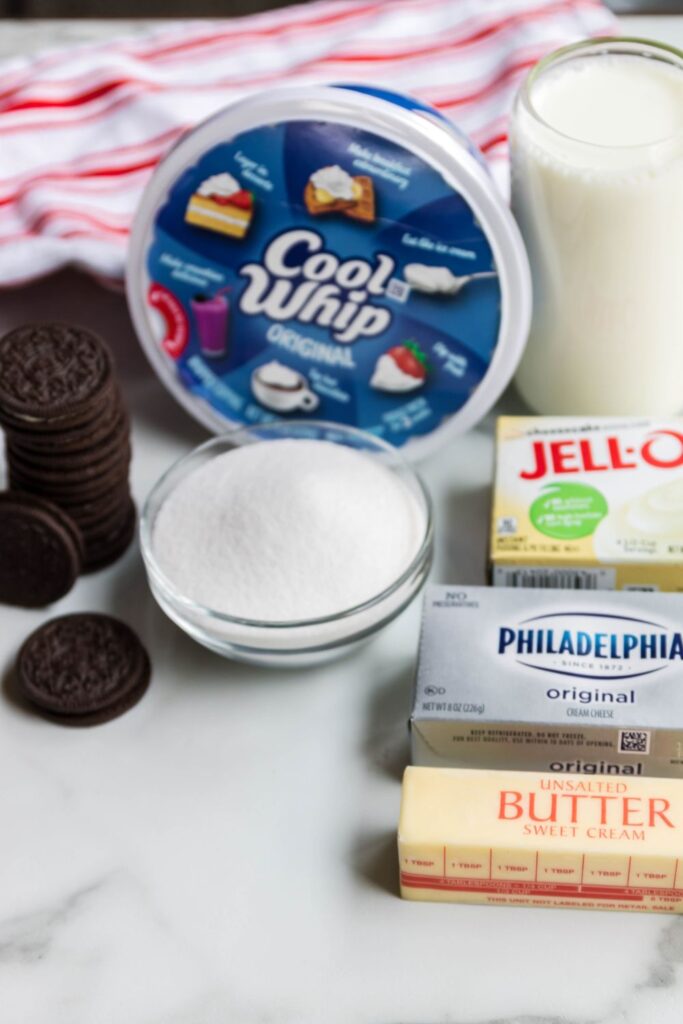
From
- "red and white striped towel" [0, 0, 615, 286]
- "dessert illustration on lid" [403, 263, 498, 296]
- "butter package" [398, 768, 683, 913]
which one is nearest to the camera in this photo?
"butter package" [398, 768, 683, 913]

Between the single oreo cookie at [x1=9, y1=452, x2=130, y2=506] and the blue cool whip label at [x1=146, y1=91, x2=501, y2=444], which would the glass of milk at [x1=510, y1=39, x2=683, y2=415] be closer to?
the blue cool whip label at [x1=146, y1=91, x2=501, y2=444]

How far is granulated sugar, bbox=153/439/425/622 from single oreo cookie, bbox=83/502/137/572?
0.05 metres

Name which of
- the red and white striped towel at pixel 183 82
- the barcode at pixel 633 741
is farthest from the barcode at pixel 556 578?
the red and white striped towel at pixel 183 82

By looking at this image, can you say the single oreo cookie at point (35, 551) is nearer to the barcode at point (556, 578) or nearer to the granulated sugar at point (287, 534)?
the granulated sugar at point (287, 534)

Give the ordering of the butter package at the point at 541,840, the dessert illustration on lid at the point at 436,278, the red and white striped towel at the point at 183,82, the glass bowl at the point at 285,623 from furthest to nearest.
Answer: the red and white striped towel at the point at 183,82 < the dessert illustration on lid at the point at 436,278 < the glass bowl at the point at 285,623 < the butter package at the point at 541,840

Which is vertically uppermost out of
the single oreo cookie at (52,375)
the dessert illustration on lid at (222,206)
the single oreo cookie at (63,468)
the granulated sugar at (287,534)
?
the dessert illustration on lid at (222,206)

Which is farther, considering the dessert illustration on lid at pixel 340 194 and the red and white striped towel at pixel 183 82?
the red and white striped towel at pixel 183 82

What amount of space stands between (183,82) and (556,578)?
600mm

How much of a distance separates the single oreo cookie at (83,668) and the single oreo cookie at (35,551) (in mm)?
29

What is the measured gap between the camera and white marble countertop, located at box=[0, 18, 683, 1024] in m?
0.82

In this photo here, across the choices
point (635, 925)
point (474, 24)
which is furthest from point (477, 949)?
point (474, 24)

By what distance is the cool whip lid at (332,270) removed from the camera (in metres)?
0.99

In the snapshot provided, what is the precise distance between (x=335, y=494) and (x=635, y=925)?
33 cm

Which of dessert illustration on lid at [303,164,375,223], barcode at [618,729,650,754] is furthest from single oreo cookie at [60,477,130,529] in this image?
barcode at [618,729,650,754]
